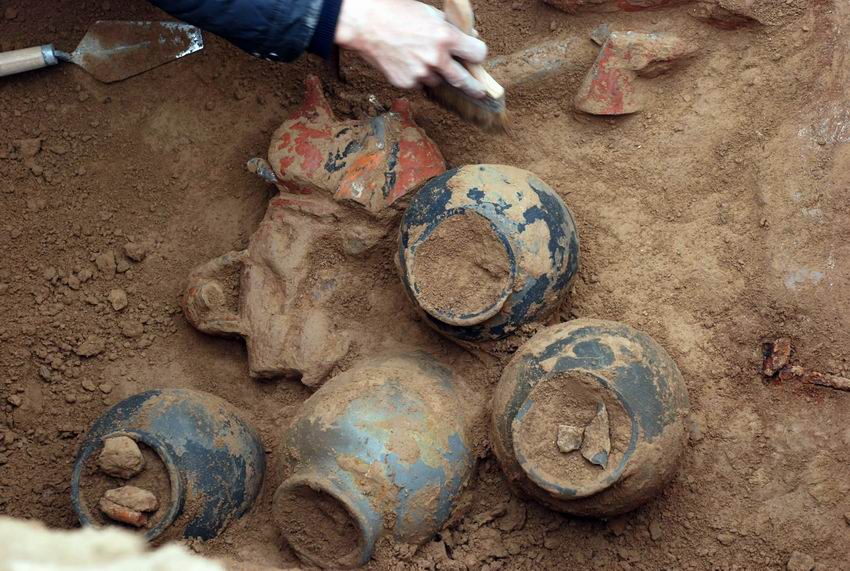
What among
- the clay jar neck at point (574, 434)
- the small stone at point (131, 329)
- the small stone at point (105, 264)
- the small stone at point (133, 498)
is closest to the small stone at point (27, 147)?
the small stone at point (105, 264)

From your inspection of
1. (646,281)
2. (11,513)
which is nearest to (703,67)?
(646,281)

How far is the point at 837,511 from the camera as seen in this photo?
113 inches

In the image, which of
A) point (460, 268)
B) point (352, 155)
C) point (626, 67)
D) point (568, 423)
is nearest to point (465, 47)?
point (460, 268)

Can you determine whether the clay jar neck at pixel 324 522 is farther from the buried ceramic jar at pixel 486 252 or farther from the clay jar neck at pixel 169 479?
the buried ceramic jar at pixel 486 252

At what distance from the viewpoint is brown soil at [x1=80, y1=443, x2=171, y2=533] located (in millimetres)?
2818

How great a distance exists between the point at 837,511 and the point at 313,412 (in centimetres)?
172

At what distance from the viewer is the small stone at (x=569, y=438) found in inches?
104

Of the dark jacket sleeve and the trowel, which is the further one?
the trowel

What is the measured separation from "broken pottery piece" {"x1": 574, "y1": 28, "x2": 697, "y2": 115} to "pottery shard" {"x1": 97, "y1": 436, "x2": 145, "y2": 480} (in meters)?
2.03

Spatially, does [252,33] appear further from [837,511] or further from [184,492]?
[837,511]

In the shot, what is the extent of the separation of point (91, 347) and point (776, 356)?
102 inches

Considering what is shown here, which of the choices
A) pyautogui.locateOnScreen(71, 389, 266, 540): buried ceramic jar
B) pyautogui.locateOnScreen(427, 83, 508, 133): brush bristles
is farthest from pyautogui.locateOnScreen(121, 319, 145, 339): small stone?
pyautogui.locateOnScreen(427, 83, 508, 133): brush bristles

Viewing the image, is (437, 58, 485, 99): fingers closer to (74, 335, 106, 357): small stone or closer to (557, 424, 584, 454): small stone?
(557, 424, 584, 454): small stone

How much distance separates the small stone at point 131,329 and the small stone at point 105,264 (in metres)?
0.22
